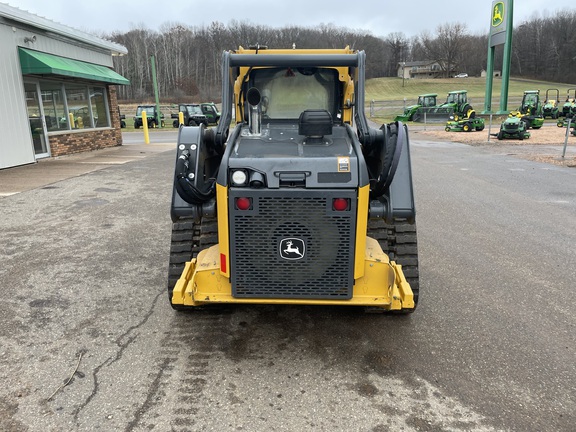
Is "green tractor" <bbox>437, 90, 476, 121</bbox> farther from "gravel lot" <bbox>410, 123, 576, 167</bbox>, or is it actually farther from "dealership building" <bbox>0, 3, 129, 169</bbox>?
"dealership building" <bbox>0, 3, 129, 169</bbox>

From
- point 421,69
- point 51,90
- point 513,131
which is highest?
point 421,69

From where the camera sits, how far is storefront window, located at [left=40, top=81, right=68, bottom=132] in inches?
565

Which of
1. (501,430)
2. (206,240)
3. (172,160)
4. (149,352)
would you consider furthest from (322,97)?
(172,160)

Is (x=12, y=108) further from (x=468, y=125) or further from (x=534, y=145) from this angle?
(x=468, y=125)

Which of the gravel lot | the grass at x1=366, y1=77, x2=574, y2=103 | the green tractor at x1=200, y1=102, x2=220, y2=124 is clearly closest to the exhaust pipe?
the gravel lot

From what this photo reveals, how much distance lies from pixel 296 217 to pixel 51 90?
47.3 feet

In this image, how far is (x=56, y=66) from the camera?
13328 mm

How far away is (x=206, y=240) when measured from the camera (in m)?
3.93

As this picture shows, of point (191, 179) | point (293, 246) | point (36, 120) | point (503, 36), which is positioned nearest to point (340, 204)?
point (293, 246)

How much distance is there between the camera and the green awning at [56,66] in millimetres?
12727

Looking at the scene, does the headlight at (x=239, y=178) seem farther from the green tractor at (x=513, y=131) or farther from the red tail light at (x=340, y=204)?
the green tractor at (x=513, y=131)

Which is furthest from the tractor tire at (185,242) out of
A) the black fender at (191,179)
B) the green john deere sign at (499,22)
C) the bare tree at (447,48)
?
the bare tree at (447,48)

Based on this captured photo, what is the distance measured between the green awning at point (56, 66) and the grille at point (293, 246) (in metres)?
12.2

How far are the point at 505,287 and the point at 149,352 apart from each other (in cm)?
347
